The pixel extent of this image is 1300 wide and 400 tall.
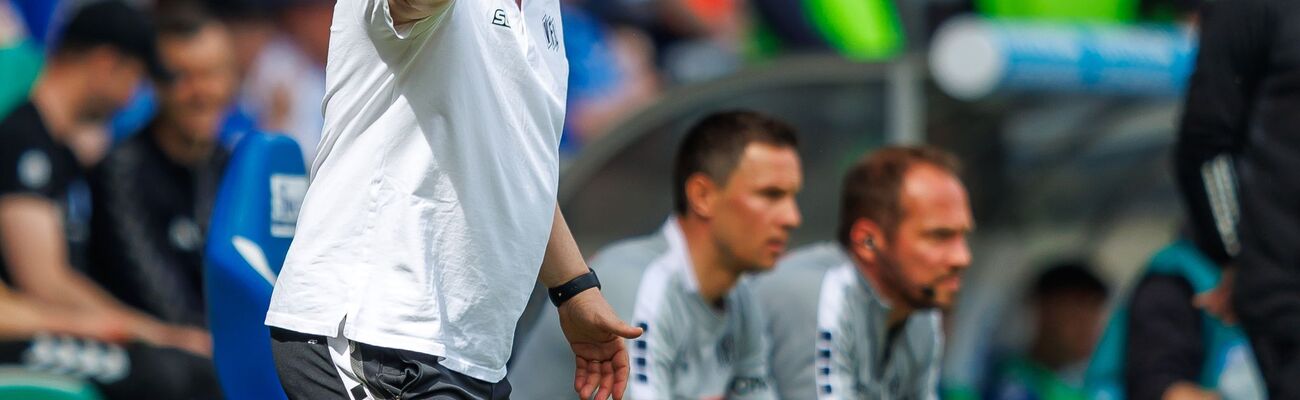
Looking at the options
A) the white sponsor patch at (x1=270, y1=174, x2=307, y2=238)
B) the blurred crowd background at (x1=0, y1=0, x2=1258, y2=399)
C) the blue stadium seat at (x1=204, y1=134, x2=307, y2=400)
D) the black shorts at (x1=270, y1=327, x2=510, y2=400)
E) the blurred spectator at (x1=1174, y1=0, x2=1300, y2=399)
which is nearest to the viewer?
the black shorts at (x1=270, y1=327, x2=510, y2=400)

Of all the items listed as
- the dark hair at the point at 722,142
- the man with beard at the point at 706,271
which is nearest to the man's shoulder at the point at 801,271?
the man with beard at the point at 706,271

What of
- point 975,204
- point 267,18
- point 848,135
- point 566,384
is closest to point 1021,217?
point 975,204

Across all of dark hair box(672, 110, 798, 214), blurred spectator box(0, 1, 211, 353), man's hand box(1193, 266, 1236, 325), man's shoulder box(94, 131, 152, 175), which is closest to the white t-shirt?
dark hair box(672, 110, 798, 214)

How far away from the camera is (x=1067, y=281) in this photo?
7.00 meters

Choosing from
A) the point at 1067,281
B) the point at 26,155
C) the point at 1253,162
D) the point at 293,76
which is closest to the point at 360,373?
the point at 1253,162

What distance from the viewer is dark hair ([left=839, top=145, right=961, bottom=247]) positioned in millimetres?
4359

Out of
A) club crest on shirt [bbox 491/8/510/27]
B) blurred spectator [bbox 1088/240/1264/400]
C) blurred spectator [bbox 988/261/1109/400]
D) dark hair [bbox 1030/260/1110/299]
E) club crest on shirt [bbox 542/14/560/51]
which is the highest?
club crest on shirt [bbox 491/8/510/27]

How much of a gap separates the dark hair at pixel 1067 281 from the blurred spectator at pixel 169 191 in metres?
3.27

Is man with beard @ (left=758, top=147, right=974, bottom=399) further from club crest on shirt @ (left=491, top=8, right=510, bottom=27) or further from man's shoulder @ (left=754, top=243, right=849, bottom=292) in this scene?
club crest on shirt @ (left=491, top=8, right=510, bottom=27)

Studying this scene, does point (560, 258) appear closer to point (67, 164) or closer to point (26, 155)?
point (26, 155)

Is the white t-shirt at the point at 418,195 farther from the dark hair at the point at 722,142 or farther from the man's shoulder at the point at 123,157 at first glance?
the man's shoulder at the point at 123,157

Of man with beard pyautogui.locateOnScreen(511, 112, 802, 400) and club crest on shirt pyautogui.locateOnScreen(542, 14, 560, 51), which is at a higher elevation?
club crest on shirt pyautogui.locateOnScreen(542, 14, 560, 51)

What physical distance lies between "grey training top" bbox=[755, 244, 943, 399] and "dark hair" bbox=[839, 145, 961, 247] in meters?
0.12

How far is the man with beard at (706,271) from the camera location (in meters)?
3.71
